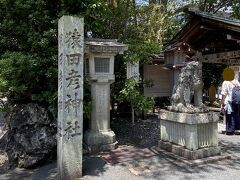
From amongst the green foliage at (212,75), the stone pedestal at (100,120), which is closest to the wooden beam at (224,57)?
the stone pedestal at (100,120)

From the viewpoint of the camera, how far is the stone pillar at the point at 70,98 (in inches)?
233

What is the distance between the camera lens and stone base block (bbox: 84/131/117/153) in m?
7.77

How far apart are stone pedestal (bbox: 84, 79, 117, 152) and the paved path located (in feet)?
2.33

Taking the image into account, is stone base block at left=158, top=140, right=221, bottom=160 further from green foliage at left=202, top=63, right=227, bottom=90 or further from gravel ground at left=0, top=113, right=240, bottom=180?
green foliage at left=202, top=63, right=227, bottom=90

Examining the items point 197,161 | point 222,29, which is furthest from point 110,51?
point 222,29

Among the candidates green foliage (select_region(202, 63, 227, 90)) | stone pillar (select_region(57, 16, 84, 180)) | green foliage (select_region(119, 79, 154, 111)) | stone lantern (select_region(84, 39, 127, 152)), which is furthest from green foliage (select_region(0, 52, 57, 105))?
green foliage (select_region(202, 63, 227, 90))

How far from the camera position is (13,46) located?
8.33 m

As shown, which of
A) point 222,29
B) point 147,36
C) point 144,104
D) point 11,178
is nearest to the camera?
point 11,178

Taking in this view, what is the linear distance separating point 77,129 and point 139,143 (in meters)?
2.98

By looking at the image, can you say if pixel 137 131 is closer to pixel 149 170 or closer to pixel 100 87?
pixel 100 87

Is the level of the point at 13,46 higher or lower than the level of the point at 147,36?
lower

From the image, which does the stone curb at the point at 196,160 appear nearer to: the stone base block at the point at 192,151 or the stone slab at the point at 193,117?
the stone base block at the point at 192,151

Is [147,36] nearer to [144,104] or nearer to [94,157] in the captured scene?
[144,104]

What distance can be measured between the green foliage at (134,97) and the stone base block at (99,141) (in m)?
1.91
